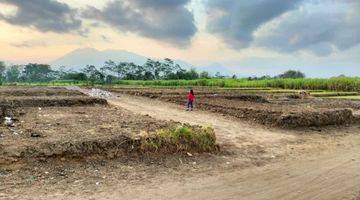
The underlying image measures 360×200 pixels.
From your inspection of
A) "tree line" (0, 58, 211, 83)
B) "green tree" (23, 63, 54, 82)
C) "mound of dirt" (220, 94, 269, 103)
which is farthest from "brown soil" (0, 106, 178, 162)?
"green tree" (23, 63, 54, 82)

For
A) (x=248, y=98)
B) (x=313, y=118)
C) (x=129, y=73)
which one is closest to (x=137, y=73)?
(x=129, y=73)

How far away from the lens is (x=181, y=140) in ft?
49.3

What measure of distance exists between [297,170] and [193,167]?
120 inches

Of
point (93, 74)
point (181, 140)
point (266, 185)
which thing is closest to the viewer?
point (266, 185)

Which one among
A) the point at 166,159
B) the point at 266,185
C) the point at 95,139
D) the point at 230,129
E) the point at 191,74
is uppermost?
the point at 191,74

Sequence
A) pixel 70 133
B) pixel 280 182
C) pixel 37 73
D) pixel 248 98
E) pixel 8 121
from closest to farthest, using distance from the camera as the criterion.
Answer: pixel 280 182
pixel 70 133
pixel 8 121
pixel 248 98
pixel 37 73

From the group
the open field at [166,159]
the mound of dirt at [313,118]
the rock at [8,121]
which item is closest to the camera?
the open field at [166,159]

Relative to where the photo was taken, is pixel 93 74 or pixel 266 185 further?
pixel 93 74

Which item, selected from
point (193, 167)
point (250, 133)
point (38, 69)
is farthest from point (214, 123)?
point (38, 69)

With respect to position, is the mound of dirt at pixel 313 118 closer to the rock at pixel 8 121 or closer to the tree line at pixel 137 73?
the rock at pixel 8 121

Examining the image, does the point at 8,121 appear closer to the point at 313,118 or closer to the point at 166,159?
the point at 166,159

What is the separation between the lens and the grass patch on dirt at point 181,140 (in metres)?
14.4

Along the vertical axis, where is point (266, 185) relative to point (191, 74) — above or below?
below

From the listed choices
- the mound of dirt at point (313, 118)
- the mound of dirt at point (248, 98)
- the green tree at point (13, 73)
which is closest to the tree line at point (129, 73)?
the green tree at point (13, 73)
